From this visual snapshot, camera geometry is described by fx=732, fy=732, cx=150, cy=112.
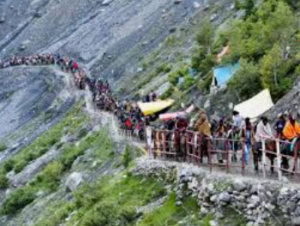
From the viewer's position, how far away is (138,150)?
101ft

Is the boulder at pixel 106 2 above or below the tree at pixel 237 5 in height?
above

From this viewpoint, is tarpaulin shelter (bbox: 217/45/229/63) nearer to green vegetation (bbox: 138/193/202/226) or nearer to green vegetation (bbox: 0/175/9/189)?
green vegetation (bbox: 0/175/9/189)

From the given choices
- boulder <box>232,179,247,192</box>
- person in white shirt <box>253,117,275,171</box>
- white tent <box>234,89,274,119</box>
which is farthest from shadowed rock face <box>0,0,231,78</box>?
boulder <box>232,179,247,192</box>

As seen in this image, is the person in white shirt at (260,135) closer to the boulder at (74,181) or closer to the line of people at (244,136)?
the line of people at (244,136)

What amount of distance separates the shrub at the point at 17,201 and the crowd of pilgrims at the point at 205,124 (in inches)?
234

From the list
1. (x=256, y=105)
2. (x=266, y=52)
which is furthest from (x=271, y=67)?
(x=266, y=52)

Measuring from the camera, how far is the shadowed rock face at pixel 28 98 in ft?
200

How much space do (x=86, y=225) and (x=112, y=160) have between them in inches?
384

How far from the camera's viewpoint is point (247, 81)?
34500 mm

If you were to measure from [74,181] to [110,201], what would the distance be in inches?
373

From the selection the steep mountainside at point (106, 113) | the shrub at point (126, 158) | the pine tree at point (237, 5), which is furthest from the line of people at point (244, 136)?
the pine tree at point (237, 5)

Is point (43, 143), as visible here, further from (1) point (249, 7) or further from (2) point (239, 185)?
(2) point (239, 185)

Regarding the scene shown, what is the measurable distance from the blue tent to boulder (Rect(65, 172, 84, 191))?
9.12 metres

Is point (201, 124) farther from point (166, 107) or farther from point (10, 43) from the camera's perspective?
point (10, 43)
